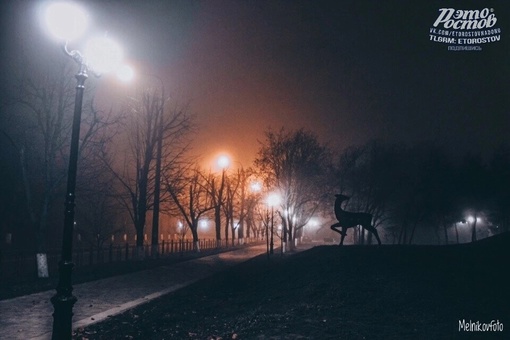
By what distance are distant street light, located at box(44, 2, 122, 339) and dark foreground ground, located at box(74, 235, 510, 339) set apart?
2329 mm

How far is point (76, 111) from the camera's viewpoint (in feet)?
24.4

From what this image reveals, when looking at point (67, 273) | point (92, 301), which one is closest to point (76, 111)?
point (67, 273)

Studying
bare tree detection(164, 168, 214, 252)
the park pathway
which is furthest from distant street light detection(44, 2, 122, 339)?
bare tree detection(164, 168, 214, 252)

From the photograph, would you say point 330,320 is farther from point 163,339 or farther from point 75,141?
point 75,141

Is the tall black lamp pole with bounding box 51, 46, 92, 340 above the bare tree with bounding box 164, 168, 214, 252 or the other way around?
the other way around

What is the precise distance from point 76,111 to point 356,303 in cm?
802

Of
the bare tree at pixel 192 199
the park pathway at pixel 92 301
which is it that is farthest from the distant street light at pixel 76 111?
the bare tree at pixel 192 199

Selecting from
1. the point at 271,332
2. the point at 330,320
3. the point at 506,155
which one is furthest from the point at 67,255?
the point at 506,155

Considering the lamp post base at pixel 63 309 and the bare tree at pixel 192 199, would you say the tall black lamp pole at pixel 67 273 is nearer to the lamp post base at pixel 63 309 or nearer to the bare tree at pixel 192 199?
the lamp post base at pixel 63 309

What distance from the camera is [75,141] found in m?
7.30

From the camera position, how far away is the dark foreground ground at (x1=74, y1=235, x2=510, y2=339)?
28.4ft

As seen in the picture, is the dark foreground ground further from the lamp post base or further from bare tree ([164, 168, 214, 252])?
bare tree ([164, 168, 214, 252])

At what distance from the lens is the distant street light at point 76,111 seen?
21.7ft

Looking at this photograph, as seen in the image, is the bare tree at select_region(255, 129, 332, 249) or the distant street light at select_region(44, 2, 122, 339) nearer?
the distant street light at select_region(44, 2, 122, 339)
